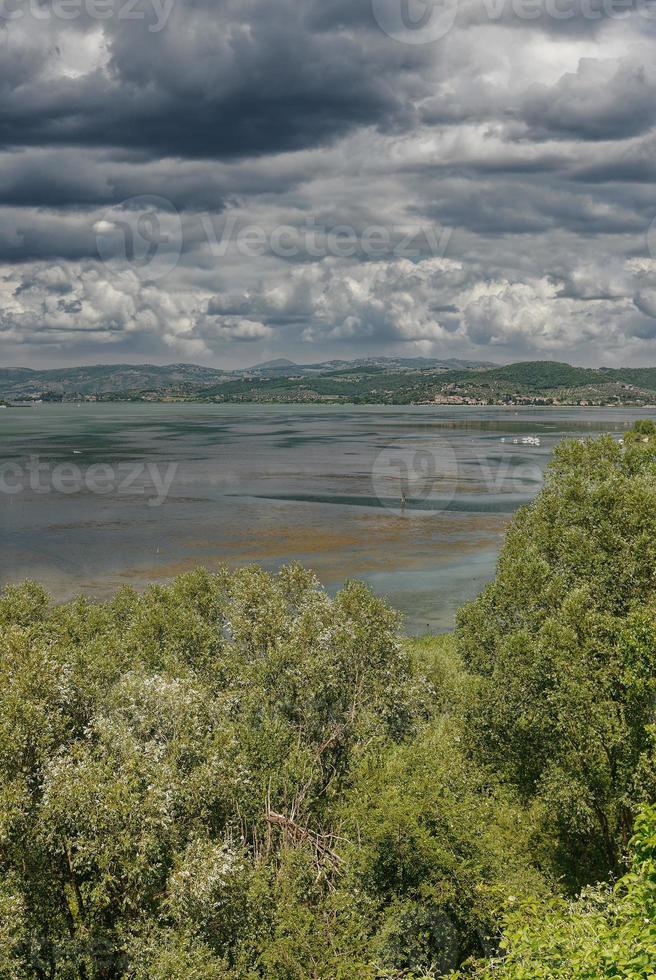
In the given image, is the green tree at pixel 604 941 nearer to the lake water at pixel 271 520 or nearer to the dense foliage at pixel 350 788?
the dense foliage at pixel 350 788

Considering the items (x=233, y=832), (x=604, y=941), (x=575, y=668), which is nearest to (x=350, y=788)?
(x=233, y=832)

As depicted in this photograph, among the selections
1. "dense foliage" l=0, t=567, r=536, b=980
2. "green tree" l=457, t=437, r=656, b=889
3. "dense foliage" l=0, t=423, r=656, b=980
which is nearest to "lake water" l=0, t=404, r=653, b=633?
"green tree" l=457, t=437, r=656, b=889

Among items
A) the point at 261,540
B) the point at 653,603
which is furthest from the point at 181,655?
the point at 261,540

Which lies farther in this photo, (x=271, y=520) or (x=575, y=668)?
(x=271, y=520)

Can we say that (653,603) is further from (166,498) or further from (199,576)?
(166,498)

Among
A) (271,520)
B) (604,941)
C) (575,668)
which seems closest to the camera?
(604,941)

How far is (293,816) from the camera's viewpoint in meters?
25.5

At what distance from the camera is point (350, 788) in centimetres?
2802

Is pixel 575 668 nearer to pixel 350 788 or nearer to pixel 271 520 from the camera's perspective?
pixel 350 788

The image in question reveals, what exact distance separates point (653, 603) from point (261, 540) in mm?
72293

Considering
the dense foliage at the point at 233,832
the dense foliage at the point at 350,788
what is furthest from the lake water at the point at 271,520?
the dense foliage at the point at 233,832

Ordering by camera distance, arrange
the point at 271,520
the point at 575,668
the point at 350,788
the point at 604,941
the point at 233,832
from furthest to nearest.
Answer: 1. the point at 271,520
2. the point at 350,788
3. the point at 575,668
4. the point at 233,832
5. the point at 604,941

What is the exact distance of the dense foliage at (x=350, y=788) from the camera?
19.5 meters

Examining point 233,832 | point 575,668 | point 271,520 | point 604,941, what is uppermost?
point 575,668
